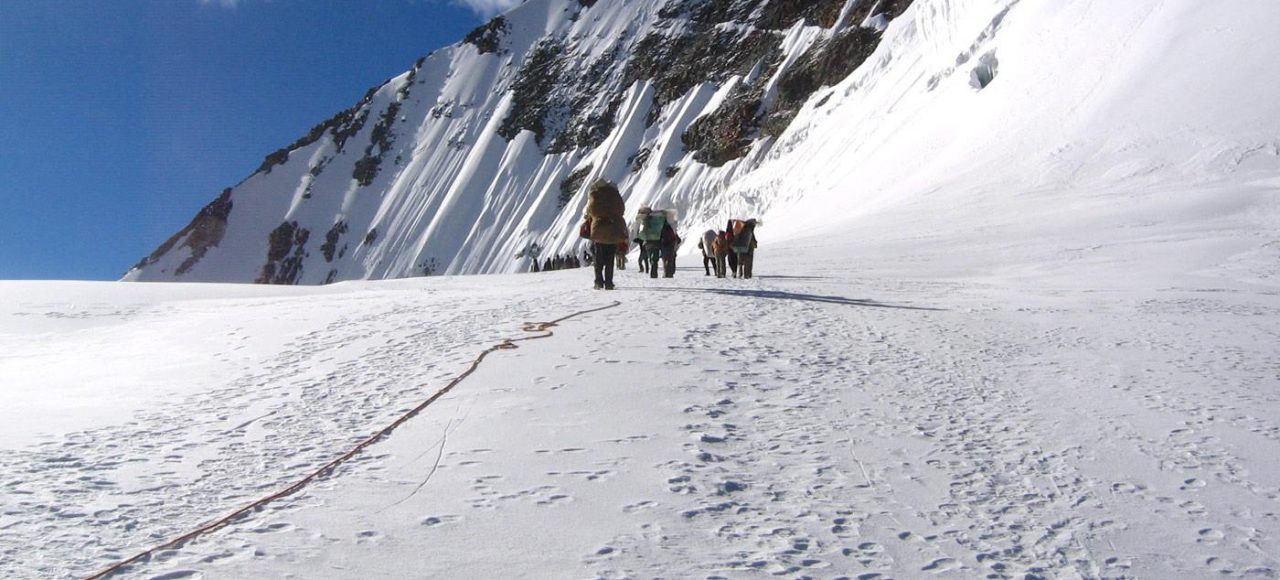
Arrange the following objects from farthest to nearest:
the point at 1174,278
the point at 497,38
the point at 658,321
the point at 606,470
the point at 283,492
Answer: the point at 497,38, the point at 1174,278, the point at 658,321, the point at 606,470, the point at 283,492

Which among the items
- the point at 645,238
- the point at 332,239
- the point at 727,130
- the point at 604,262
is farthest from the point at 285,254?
the point at 604,262

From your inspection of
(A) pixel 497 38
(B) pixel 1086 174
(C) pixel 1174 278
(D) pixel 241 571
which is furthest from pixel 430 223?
(D) pixel 241 571

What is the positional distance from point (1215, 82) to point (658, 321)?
24457 mm

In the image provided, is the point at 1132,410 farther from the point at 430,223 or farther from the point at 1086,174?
the point at 430,223

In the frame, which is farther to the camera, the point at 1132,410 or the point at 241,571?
the point at 1132,410

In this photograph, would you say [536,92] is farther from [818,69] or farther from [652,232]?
[652,232]

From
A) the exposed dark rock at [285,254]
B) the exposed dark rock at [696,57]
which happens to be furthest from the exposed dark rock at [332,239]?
the exposed dark rock at [696,57]

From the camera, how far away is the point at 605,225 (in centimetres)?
1056

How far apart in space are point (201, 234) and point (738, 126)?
87784mm

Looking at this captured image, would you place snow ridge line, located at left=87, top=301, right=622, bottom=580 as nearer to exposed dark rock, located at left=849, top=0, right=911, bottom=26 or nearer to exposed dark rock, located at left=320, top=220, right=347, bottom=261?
exposed dark rock, located at left=849, top=0, right=911, bottom=26

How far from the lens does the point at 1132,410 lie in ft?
15.5

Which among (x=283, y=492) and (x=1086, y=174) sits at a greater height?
(x=1086, y=174)

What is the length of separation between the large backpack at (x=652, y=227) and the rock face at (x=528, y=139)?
35785mm

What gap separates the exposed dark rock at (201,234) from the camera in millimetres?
122188
